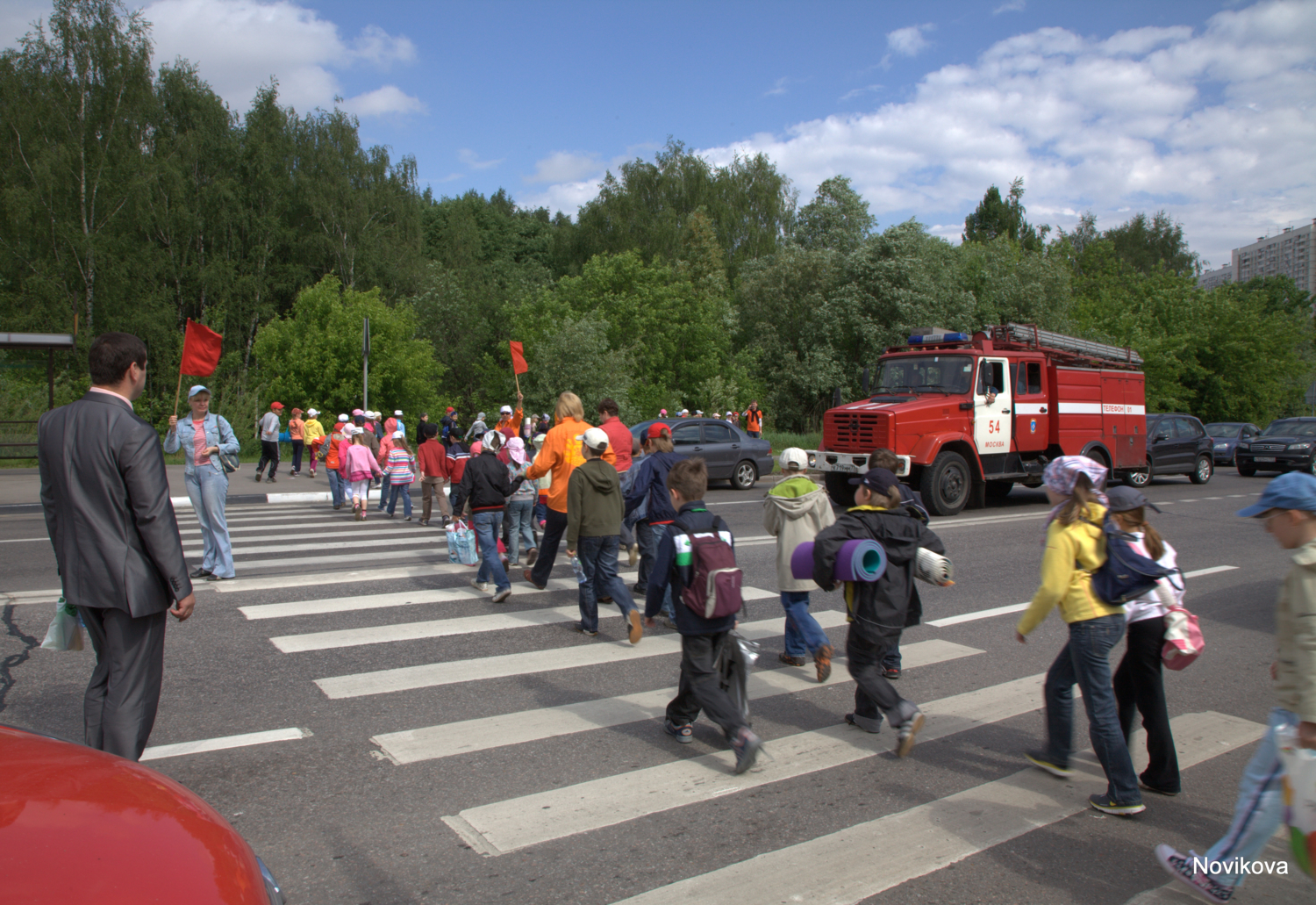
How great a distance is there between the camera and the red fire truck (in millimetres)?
14391

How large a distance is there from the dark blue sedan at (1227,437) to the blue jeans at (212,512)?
31.1 m

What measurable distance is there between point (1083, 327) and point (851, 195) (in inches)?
502

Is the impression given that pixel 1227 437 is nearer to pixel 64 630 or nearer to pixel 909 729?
pixel 909 729

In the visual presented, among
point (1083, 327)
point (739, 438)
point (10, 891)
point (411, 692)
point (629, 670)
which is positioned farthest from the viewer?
point (1083, 327)

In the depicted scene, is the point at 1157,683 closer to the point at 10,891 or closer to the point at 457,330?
the point at 10,891

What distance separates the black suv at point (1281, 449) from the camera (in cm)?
2339

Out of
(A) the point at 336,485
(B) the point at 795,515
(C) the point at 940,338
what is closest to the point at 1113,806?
(B) the point at 795,515

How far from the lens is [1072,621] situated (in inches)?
148

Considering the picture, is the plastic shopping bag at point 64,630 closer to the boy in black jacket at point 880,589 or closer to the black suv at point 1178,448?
the boy in black jacket at point 880,589

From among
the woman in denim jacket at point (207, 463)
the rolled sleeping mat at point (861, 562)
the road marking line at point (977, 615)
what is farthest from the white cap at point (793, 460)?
the woman in denim jacket at point (207, 463)

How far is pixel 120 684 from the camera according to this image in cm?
354

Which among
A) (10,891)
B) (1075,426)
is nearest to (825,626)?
(10,891)

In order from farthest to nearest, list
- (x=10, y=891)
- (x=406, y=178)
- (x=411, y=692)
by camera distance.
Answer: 1. (x=406, y=178)
2. (x=411, y=692)
3. (x=10, y=891)

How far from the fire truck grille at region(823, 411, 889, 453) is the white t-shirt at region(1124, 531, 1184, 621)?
10.4m
